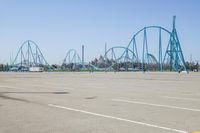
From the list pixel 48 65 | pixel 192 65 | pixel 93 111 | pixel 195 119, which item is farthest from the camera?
pixel 192 65

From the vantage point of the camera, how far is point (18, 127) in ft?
25.6

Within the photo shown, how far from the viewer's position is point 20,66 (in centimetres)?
15788

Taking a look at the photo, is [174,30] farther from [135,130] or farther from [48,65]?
[135,130]

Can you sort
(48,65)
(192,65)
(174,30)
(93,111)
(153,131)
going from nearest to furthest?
1. (153,131)
2. (93,111)
3. (174,30)
4. (48,65)
5. (192,65)

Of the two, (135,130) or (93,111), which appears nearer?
(135,130)

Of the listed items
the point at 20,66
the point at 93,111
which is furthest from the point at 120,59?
the point at 93,111

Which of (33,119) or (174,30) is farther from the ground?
(174,30)

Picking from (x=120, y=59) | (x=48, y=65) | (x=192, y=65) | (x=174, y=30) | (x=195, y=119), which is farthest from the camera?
(x=192, y=65)

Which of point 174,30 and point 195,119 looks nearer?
point 195,119

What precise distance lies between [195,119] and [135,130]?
221cm

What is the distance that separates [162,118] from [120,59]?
5666 inches

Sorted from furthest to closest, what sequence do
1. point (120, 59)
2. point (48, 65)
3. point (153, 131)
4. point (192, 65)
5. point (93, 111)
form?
point (192, 65) < point (48, 65) < point (120, 59) < point (93, 111) < point (153, 131)

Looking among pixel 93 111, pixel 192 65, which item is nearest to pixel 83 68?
pixel 192 65

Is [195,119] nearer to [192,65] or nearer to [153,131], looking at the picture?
[153,131]
